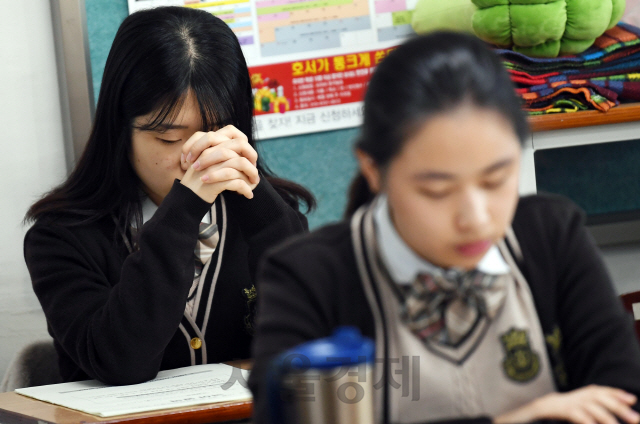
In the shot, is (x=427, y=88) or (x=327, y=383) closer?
(x=327, y=383)

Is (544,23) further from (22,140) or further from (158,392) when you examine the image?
(22,140)

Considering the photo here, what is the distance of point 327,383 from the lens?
448 millimetres

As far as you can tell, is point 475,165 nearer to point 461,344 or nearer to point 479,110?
point 479,110

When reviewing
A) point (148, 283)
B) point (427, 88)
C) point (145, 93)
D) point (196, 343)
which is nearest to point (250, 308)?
point (196, 343)

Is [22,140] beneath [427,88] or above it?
above

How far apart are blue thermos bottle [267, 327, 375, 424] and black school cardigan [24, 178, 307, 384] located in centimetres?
70

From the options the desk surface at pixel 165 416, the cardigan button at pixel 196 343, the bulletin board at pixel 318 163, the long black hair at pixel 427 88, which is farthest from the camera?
the bulletin board at pixel 318 163

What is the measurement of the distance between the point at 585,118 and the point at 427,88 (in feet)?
3.45

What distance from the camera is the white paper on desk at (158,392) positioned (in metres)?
0.95

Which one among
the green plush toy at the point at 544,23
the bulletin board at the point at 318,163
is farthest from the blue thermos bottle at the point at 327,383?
the bulletin board at the point at 318,163

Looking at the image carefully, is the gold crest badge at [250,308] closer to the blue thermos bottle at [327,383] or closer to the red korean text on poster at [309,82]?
the red korean text on poster at [309,82]

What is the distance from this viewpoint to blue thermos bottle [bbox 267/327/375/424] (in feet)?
1.46

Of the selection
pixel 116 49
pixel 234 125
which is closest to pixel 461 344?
pixel 234 125

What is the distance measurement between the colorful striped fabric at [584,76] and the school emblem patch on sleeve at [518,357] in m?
1.00
